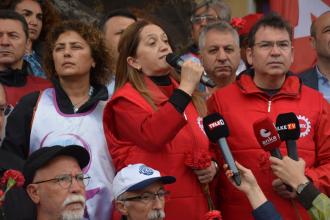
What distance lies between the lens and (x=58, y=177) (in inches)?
185

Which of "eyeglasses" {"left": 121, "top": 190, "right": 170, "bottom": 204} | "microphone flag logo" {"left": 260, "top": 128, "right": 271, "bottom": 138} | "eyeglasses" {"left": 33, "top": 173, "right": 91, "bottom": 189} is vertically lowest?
"eyeglasses" {"left": 121, "top": 190, "right": 170, "bottom": 204}

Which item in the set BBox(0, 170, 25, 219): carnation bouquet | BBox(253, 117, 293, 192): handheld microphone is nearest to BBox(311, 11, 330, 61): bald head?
BBox(253, 117, 293, 192): handheld microphone

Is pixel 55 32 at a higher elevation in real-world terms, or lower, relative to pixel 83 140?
higher

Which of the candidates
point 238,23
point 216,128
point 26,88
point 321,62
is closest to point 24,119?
point 26,88

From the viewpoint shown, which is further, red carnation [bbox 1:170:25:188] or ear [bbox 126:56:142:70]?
ear [bbox 126:56:142:70]

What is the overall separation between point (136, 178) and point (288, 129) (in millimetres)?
877

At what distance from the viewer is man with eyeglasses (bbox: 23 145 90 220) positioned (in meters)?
4.63

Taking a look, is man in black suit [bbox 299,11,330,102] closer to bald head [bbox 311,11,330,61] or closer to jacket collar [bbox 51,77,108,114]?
bald head [bbox 311,11,330,61]

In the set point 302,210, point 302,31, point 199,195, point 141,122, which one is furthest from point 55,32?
point 302,31

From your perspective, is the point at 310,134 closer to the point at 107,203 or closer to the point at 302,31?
the point at 107,203

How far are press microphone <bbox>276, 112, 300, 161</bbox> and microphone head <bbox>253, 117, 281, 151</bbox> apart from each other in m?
0.05

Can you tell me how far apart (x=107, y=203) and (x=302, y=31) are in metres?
3.71

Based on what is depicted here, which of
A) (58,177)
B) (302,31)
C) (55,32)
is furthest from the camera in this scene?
(302,31)

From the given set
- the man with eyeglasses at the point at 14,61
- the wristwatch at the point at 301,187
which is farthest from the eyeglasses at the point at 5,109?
the wristwatch at the point at 301,187
